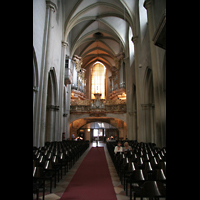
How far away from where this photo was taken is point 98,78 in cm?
3453

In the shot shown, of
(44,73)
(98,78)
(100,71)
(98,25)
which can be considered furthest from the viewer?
(100,71)

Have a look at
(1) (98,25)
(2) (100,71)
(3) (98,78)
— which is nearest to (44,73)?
(1) (98,25)

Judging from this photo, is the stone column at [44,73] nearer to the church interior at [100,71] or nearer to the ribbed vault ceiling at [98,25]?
the church interior at [100,71]

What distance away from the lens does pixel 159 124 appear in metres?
9.44

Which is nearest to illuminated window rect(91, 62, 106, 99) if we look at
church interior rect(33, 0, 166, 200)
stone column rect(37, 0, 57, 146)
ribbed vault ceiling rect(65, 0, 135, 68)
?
church interior rect(33, 0, 166, 200)

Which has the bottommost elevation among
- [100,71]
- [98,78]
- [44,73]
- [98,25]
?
[44,73]

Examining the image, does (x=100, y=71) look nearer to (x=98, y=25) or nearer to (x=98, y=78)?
(x=98, y=78)

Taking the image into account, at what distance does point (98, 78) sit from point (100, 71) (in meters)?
1.45

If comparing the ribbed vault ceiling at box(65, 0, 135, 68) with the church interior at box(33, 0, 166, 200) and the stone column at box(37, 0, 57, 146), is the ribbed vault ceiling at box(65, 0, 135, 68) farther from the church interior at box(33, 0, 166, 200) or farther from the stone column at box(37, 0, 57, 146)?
the stone column at box(37, 0, 57, 146)

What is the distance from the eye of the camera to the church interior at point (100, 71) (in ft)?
33.4
